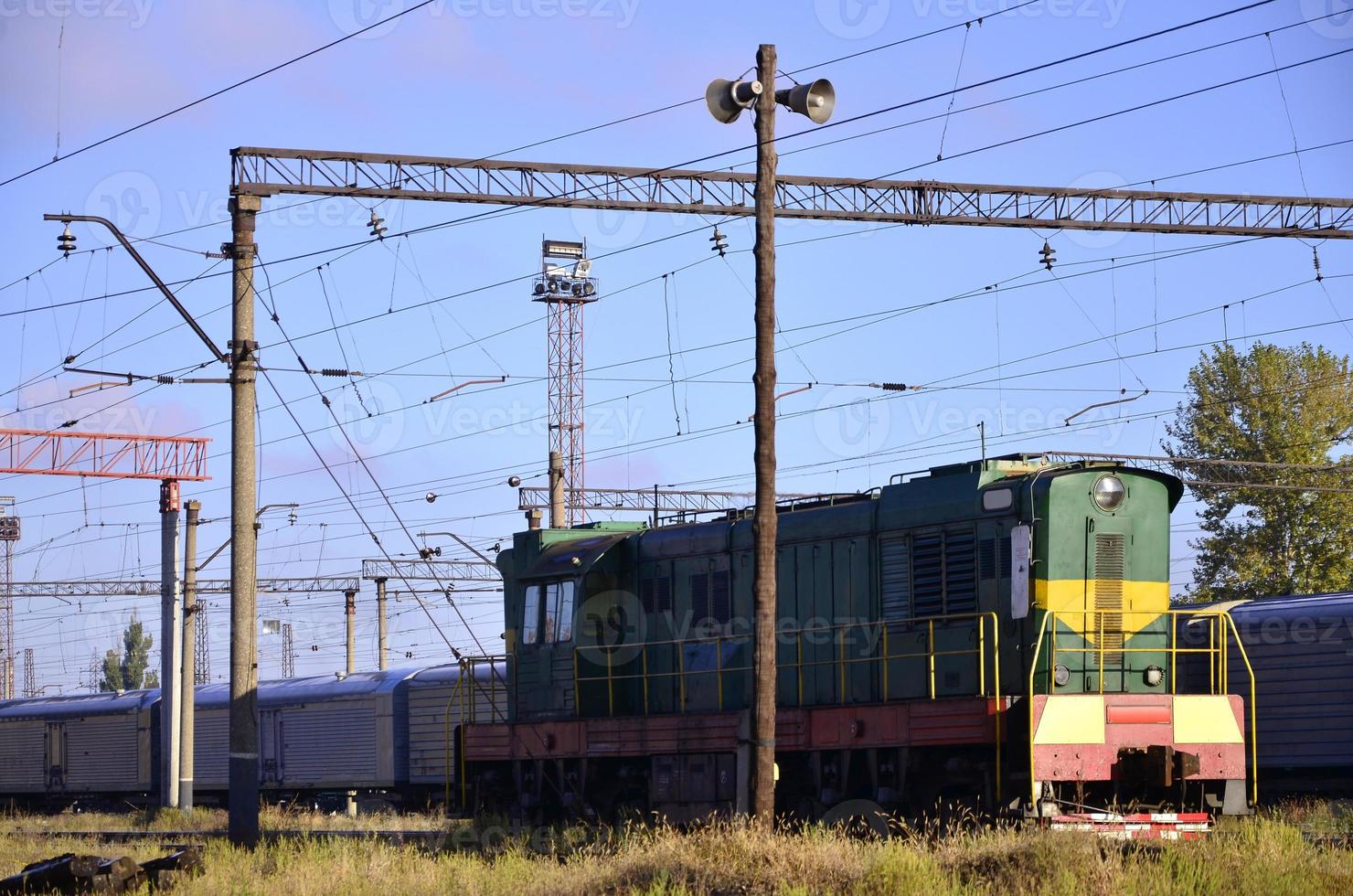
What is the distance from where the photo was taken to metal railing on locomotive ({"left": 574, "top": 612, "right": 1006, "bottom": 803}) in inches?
601

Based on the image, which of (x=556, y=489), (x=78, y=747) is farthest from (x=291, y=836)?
(x=78, y=747)

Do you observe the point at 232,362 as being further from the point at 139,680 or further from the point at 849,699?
the point at 139,680

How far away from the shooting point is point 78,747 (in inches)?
1588

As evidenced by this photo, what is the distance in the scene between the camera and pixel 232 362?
66.8 feet

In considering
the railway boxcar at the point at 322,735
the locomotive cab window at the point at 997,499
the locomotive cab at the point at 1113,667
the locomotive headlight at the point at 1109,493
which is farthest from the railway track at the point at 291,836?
the locomotive headlight at the point at 1109,493

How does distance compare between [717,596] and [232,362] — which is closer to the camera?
[717,596]

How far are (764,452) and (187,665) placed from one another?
20.0 m

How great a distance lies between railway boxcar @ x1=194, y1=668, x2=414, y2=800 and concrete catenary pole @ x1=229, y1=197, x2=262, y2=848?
11863 mm

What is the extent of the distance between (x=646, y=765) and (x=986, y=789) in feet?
17.3

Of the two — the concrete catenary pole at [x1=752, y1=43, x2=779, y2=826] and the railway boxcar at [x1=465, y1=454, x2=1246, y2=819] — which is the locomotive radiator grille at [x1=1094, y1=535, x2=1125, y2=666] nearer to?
the railway boxcar at [x1=465, y1=454, x2=1246, y2=819]

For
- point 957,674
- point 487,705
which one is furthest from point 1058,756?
point 487,705

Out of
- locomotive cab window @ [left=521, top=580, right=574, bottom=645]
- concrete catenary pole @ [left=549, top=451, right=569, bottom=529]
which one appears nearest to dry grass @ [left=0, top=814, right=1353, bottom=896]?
locomotive cab window @ [left=521, top=580, right=574, bottom=645]

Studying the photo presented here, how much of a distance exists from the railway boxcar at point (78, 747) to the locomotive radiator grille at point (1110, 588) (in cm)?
2744

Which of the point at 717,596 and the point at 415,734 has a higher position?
the point at 717,596
